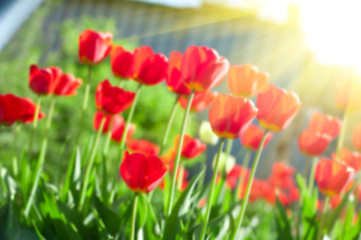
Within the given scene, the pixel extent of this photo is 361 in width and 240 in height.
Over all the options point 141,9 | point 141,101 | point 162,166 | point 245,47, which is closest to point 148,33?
point 141,9

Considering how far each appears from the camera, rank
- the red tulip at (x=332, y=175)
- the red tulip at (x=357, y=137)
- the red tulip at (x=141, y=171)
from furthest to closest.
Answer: the red tulip at (x=357, y=137), the red tulip at (x=332, y=175), the red tulip at (x=141, y=171)

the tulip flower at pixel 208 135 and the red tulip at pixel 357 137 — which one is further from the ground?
the red tulip at pixel 357 137

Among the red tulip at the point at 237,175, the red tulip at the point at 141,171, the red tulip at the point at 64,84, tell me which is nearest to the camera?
the red tulip at the point at 141,171

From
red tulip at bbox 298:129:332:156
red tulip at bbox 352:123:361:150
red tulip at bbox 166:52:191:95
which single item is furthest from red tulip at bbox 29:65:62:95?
red tulip at bbox 352:123:361:150

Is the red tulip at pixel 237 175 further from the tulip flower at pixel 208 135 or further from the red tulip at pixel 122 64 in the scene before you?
the red tulip at pixel 122 64

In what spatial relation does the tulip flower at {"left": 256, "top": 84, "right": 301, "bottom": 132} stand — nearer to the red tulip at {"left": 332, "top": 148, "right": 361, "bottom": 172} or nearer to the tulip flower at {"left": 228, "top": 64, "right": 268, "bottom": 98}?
the tulip flower at {"left": 228, "top": 64, "right": 268, "bottom": 98}

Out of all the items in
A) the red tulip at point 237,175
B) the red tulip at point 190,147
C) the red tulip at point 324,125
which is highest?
the red tulip at point 324,125

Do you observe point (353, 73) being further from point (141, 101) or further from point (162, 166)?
point (141, 101)

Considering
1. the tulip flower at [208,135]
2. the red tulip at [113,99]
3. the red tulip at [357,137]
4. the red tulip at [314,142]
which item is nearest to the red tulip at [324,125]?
the red tulip at [314,142]
